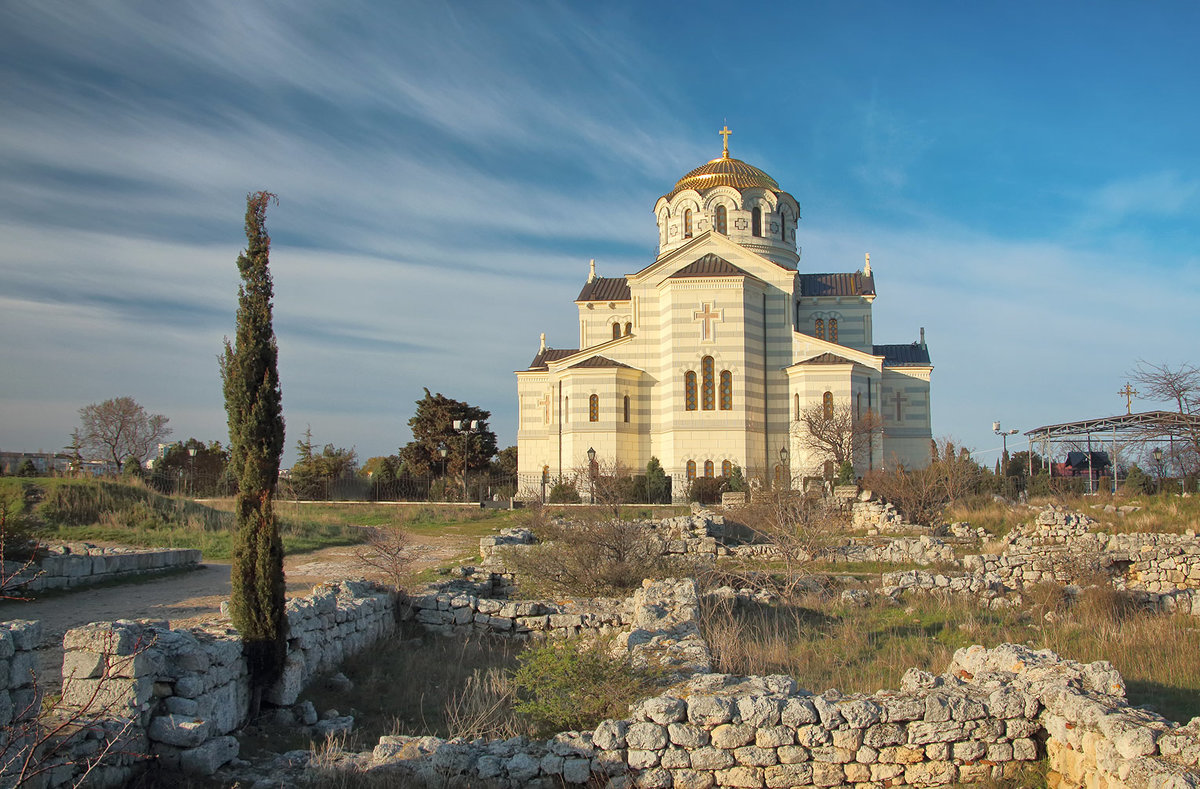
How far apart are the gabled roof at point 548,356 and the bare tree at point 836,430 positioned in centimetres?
1350

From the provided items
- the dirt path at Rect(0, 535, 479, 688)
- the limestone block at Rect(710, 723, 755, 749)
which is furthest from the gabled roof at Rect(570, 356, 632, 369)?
the limestone block at Rect(710, 723, 755, 749)

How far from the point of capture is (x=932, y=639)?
10.0 metres

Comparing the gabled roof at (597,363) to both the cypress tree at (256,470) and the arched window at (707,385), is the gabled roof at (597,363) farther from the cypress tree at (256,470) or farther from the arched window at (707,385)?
the cypress tree at (256,470)

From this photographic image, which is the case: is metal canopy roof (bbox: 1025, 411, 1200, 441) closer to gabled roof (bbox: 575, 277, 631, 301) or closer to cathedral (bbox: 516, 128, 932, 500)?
cathedral (bbox: 516, 128, 932, 500)

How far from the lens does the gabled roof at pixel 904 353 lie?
44.6 m

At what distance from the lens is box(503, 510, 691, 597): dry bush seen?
13031 mm

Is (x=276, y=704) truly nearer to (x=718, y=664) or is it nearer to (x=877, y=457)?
(x=718, y=664)

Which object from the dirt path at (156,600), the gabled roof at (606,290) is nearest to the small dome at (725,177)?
the gabled roof at (606,290)

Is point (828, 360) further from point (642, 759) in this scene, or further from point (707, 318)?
point (642, 759)

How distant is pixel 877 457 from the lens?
38375 millimetres

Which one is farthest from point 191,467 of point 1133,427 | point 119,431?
point 1133,427

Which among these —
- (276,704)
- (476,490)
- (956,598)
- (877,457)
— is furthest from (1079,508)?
(476,490)

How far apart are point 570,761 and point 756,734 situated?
1.23m

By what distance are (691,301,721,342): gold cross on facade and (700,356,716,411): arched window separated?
0.99m
